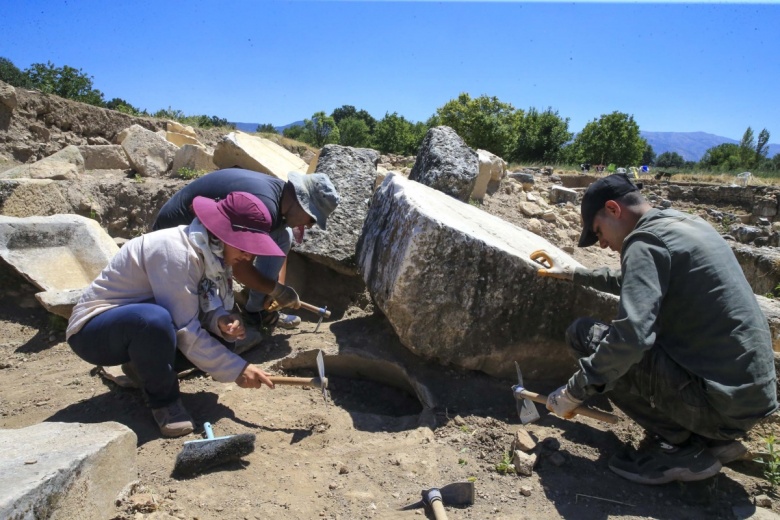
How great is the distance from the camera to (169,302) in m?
2.29

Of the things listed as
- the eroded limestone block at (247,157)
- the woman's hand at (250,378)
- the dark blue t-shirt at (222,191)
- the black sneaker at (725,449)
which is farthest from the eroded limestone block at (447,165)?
the black sneaker at (725,449)

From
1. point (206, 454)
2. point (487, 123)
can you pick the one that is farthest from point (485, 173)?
point (487, 123)

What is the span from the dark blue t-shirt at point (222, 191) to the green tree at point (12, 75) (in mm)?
19898

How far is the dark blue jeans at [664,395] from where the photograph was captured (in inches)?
86.1

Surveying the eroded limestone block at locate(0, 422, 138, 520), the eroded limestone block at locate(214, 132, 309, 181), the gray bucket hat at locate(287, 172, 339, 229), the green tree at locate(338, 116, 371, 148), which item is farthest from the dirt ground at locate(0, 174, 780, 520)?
A: the green tree at locate(338, 116, 371, 148)

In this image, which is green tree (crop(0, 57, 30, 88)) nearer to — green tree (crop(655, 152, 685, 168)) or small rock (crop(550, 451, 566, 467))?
Result: small rock (crop(550, 451, 566, 467))

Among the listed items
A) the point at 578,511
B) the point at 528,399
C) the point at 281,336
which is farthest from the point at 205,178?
the point at 578,511

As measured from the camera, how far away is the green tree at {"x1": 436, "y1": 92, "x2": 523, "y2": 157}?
21188mm

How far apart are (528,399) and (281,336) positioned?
1.61 metres

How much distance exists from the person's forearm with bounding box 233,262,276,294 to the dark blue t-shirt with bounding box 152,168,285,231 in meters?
0.29

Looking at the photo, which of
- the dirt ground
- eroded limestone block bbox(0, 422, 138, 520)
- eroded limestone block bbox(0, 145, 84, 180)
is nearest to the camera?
eroded limestone block bbox(0, 422, 138, 520)

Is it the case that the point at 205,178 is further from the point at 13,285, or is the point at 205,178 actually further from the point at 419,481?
the point at 419,481

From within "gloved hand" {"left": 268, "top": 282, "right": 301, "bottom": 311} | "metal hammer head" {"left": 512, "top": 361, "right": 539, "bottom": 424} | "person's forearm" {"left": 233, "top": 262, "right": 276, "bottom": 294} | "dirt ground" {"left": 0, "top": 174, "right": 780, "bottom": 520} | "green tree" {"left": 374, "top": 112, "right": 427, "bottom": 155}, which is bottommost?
"dirt ground" {"left": 0, "top": 174, "right": 780, "bottom": 520}

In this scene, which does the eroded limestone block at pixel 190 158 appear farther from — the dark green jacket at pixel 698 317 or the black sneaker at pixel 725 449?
the black sneaker at pixel 725 449
